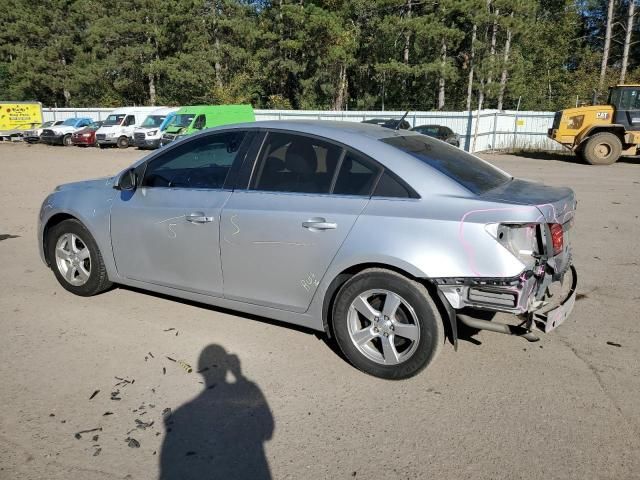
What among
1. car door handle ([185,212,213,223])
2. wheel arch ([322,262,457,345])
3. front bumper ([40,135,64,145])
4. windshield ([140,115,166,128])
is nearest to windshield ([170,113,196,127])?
windshield ([140,115,166,128])

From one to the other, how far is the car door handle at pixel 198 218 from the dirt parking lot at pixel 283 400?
878 mm

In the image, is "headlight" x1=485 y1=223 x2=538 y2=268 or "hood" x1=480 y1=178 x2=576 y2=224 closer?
"headlight" x1=485 y1=223 x2=538 y2=268

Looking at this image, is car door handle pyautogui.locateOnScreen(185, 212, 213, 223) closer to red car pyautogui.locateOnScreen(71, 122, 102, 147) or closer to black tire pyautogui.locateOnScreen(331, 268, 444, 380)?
black tire pyautogui.locateOnScreen(331, 268, 444, 380)

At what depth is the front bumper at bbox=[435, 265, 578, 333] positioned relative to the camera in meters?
2.97

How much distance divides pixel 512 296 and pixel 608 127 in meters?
18.4

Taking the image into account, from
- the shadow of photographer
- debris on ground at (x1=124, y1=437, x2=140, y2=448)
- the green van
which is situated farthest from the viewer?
the green van

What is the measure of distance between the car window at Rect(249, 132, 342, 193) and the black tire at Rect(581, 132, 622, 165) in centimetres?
1801

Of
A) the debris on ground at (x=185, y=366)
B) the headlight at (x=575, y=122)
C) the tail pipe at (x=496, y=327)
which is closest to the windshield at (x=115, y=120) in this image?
the headlight at (x=575, y=122)

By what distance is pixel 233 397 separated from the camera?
320cm

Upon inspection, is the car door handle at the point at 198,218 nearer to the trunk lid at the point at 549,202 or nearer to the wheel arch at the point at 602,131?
the trunk lid at the point at 549,202

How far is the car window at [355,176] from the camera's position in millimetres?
3391

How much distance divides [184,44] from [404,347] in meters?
44.1

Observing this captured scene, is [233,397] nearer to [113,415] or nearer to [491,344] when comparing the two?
[113,415]

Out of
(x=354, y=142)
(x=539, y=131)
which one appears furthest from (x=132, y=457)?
(x=539, y=131)
